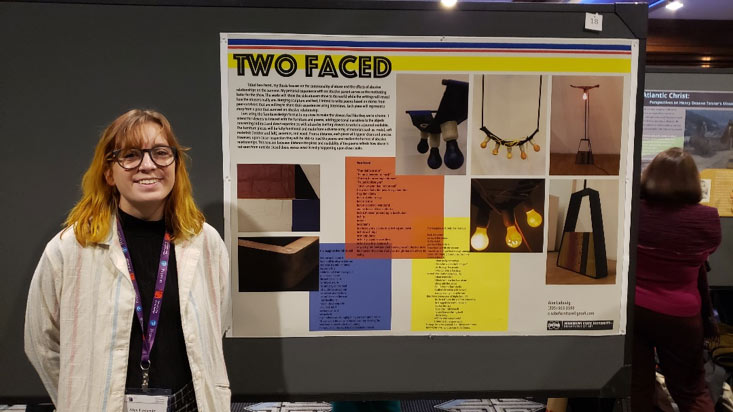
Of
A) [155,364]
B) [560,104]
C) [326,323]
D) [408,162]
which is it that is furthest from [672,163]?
[155,364]

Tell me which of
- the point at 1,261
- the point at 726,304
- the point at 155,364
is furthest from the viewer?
the point at 726,304

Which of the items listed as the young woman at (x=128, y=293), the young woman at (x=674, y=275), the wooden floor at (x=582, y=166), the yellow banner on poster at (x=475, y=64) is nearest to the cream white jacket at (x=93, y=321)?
the young woman at (x=128, y=293)

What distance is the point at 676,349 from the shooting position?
1966mm

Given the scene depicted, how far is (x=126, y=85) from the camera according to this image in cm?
129

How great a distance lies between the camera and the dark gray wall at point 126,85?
4.19ft

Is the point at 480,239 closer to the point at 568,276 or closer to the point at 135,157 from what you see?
the point at 568,276

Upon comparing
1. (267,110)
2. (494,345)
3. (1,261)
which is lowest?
(494,345)

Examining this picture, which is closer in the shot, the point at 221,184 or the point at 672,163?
the point at 221,184

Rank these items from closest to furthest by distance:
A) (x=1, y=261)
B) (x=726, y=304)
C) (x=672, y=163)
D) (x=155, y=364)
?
(x=155, y=364) < (x=1, y=261) < (x=672, y=163) < (x=726, y=304)

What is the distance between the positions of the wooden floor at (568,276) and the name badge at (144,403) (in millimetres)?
1096

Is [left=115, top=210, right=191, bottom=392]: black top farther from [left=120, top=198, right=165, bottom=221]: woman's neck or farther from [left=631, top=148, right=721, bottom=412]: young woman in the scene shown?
[left=631, top=148, right=721, bottom=412]: young woman

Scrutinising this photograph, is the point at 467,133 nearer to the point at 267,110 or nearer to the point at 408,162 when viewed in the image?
the point at 408,162

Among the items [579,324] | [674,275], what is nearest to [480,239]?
[579,324]

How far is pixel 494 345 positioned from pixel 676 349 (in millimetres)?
1113
